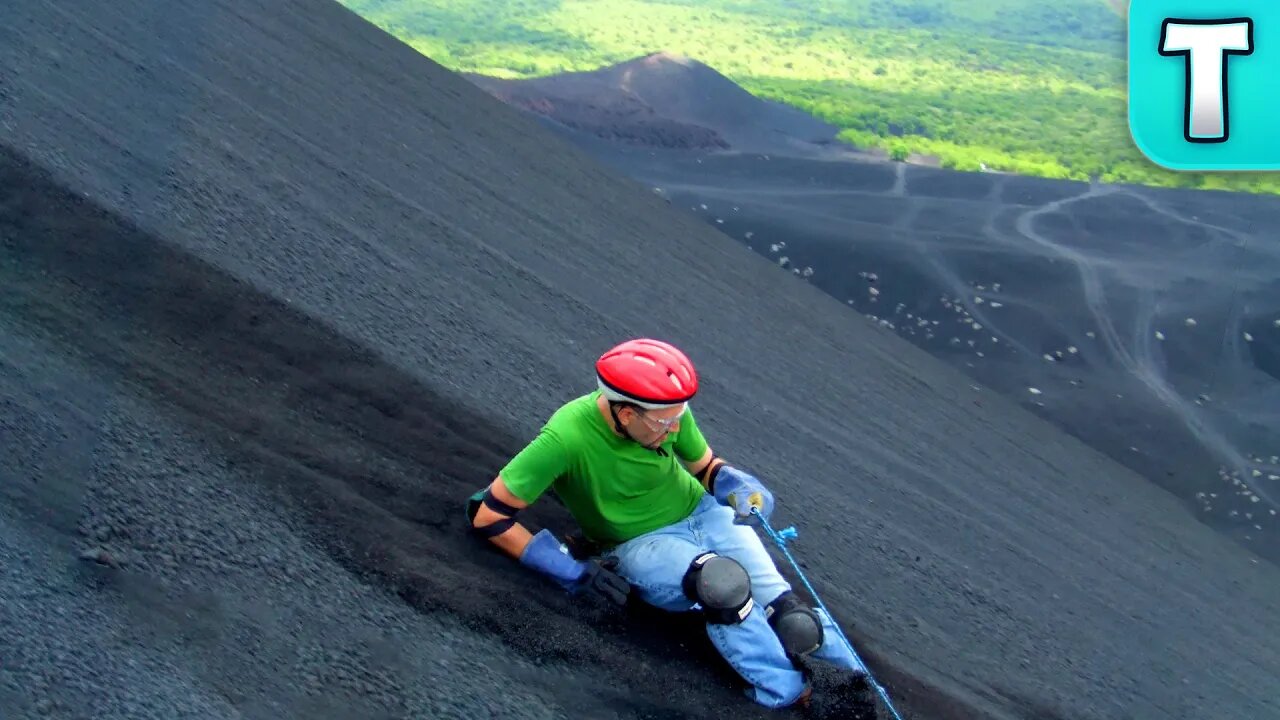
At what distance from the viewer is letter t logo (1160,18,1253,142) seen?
32.1 ft

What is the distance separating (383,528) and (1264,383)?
1037cm

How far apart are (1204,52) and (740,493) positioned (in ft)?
27.4

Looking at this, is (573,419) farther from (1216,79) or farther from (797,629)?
(1216,79)

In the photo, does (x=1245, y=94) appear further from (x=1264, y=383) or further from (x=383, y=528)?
(x=383, y=528)

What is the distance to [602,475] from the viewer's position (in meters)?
3.62

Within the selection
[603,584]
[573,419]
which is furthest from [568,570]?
[573,419]

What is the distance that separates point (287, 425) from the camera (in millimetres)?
3918

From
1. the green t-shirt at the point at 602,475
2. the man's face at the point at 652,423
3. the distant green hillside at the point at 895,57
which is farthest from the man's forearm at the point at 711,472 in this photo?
the distant green hillside at the point at 895,57

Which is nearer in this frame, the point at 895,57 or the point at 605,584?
the point at 605,584

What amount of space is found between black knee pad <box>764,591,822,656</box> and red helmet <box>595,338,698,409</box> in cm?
86

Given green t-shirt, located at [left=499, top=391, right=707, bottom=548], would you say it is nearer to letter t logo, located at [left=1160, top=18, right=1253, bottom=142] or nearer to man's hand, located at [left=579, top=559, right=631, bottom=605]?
man's hand, located at [left=579, top=559, right=631, bottom=605]

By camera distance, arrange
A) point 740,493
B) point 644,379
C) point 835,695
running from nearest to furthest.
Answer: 1. point 644,379
2. point 835,695
3. point 740,493

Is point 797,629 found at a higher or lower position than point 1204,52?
lower

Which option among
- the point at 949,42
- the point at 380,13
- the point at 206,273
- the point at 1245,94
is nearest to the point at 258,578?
the point at 206,273
